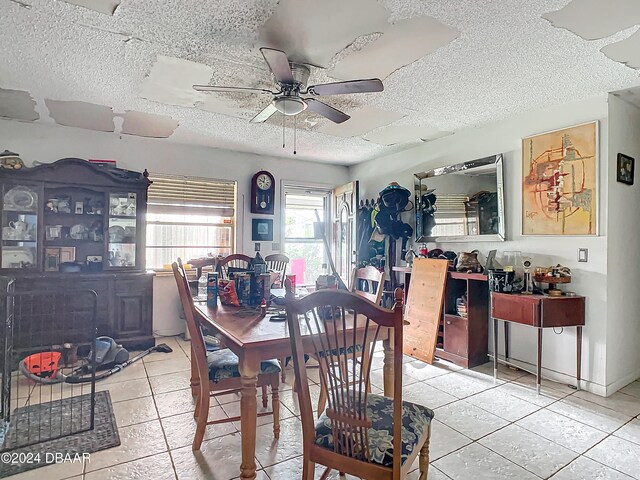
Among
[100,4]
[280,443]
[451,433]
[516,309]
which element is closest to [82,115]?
[100,4]

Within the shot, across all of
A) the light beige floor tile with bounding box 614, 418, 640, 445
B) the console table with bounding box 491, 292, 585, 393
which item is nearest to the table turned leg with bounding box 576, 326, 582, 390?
the console table with bounding box 491, 292, 585, 393

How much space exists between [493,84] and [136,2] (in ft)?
8.35

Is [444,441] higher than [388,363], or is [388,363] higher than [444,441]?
[388,363]

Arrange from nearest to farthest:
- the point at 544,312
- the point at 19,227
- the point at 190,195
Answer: the point at 544,312, the point at 19,227, the point at 190,195

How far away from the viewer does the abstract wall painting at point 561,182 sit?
3.01 metres

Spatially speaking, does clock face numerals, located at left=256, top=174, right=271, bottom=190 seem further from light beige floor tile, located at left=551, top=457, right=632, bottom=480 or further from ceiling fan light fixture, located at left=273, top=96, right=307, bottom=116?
light beige floor tile, located at left=551, top=457, right=632, bottom=480

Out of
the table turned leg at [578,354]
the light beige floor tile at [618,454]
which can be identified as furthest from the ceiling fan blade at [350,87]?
the table turned leg at [578,354]

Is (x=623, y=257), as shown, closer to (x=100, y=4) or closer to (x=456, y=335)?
(x=456, y=335)

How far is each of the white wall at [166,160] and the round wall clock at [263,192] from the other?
0.11 metres

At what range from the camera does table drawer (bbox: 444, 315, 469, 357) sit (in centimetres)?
362

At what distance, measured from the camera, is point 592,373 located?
9.93 feet

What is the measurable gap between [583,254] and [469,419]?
174 centimetres

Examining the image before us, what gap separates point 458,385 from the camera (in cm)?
315

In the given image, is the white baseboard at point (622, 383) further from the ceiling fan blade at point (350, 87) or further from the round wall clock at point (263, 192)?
the round wall clock at point (263, 192)
